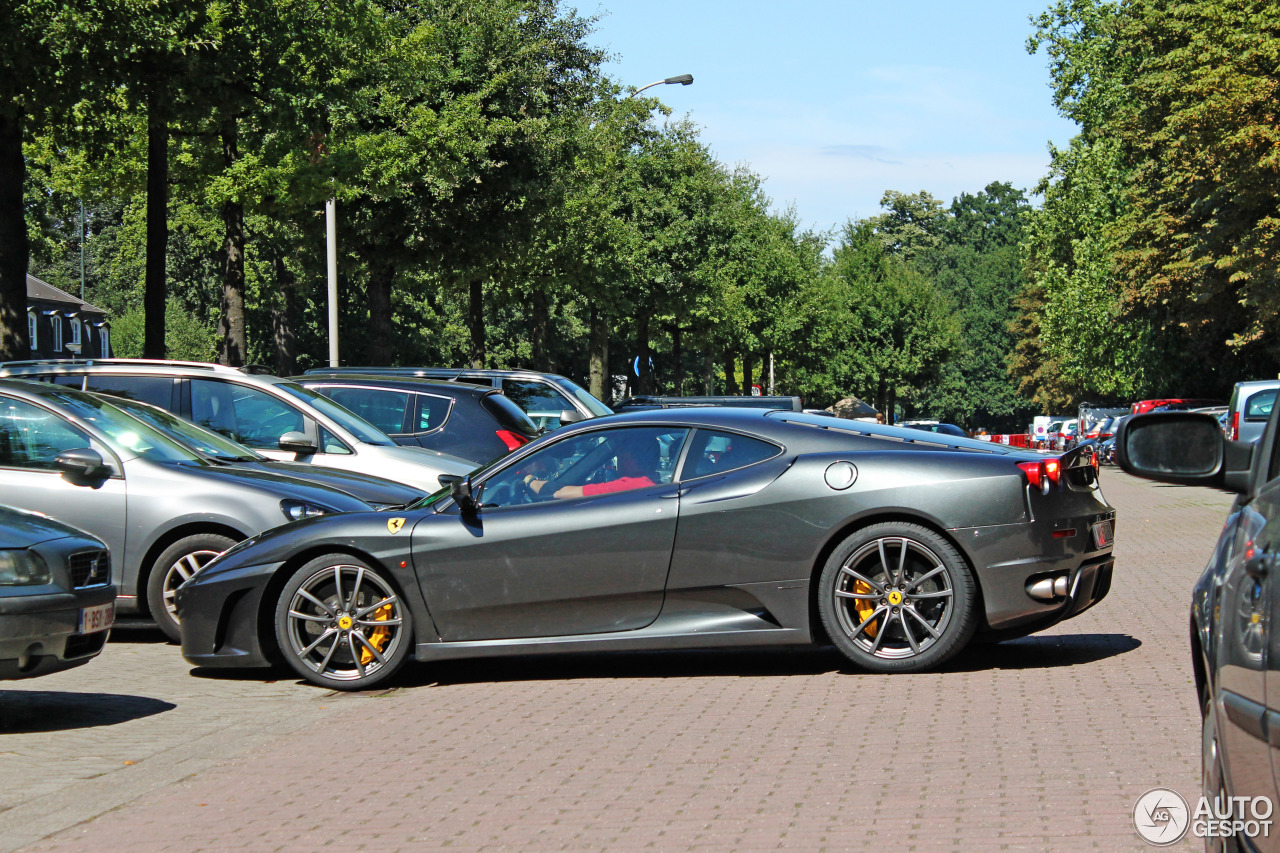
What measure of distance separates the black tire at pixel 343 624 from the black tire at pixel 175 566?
148 cm

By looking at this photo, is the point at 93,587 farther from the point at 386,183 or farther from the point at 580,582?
the point at 386,183

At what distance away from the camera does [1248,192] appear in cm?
3169

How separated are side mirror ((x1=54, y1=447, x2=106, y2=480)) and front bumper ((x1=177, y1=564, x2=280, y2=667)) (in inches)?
63.0

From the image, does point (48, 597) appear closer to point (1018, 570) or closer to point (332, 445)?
point (1018, 570)

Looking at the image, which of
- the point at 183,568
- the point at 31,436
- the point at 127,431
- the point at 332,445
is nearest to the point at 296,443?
the point at 332,445

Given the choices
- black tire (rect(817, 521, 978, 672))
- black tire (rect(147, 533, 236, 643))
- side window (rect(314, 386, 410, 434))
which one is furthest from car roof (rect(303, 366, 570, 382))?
black tire (rect(817, 521, 978, 672))

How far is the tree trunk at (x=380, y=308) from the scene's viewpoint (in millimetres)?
27812

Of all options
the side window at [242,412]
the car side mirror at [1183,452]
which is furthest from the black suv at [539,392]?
the car side mirror at [1183,452]

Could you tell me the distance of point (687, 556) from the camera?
280 inches

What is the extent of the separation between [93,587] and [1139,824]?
16.4 ft

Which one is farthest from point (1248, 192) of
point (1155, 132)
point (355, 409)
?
point (355, 409)

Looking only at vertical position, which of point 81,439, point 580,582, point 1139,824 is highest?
point 81,439

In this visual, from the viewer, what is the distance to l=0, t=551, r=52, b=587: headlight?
6461 millimetres

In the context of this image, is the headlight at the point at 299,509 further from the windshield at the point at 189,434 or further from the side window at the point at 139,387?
the side window at the point at 139,387
